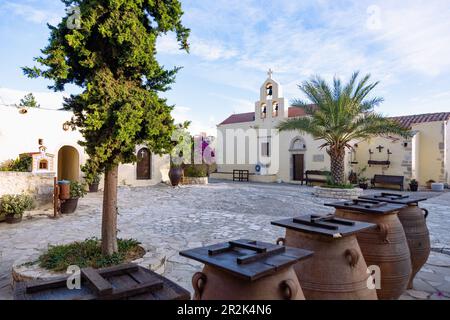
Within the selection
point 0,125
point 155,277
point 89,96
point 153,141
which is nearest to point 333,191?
point 153,141

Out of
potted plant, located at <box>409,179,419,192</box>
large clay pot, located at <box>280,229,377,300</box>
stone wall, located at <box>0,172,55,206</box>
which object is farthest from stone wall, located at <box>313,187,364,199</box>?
large clay pot, located at <box>280,229,377,300</box>

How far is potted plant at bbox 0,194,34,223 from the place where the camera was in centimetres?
663

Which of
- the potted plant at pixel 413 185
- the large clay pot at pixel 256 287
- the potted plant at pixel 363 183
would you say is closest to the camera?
the large clay pot at pixel 256 287

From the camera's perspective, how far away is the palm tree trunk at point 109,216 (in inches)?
145

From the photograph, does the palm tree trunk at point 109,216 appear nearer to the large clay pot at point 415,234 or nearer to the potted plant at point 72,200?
the large clay pot at point 415,234

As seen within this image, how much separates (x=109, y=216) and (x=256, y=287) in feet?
9.11

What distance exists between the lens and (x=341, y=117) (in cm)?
1136

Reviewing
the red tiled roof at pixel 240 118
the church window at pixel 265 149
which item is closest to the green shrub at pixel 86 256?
the church window at pixel 265 149

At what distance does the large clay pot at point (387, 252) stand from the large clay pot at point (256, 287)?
138 centimetres

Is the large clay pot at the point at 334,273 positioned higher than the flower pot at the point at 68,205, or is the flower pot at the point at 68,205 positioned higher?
the large clay pot at the point at 334,273

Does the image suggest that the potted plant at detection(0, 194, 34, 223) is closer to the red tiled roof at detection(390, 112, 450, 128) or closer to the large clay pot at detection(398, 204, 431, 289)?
the large clay pot at detection(398, 204, 431, 289)

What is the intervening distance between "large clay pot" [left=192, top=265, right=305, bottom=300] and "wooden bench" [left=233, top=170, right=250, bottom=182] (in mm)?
19444

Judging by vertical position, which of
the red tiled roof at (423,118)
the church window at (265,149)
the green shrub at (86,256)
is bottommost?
the green shrub at (86,256)
